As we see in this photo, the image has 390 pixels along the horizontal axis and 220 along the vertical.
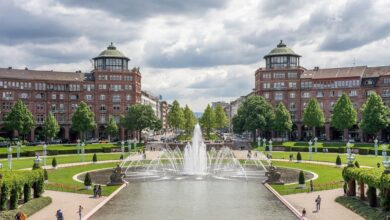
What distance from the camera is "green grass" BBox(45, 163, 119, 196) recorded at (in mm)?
54000

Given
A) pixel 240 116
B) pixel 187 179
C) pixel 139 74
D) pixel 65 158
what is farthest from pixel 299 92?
pixel 187 179

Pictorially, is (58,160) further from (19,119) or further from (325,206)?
(325,206)

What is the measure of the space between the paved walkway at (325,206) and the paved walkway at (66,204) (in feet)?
65.0

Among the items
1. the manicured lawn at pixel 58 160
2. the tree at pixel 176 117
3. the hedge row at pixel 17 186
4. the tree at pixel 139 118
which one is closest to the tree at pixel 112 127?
the tree at pixel 139 118

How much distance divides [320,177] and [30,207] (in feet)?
124

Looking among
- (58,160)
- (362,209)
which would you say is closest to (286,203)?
(362,209)

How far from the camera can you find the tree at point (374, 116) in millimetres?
115812

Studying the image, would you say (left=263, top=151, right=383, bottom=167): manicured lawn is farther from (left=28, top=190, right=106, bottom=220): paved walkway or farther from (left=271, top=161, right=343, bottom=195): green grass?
(left=28, top=190, right=106, bottom=220): paved walkway

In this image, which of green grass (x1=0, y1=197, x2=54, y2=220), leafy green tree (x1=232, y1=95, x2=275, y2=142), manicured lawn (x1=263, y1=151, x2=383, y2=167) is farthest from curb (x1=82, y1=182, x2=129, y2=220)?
leafy green tree (x1=232, y1=95, x2=275, y2=142)

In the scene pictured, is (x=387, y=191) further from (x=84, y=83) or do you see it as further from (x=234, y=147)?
(x=84, y=83)

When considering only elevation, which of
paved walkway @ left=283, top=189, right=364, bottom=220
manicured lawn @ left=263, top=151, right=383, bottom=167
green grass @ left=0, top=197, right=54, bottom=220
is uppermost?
manicured lawn @ left=263, top=151, right=383, bottom=167

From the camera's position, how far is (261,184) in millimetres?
58938

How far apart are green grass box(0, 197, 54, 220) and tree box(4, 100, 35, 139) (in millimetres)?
85645

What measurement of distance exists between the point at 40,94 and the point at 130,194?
10146 cm
